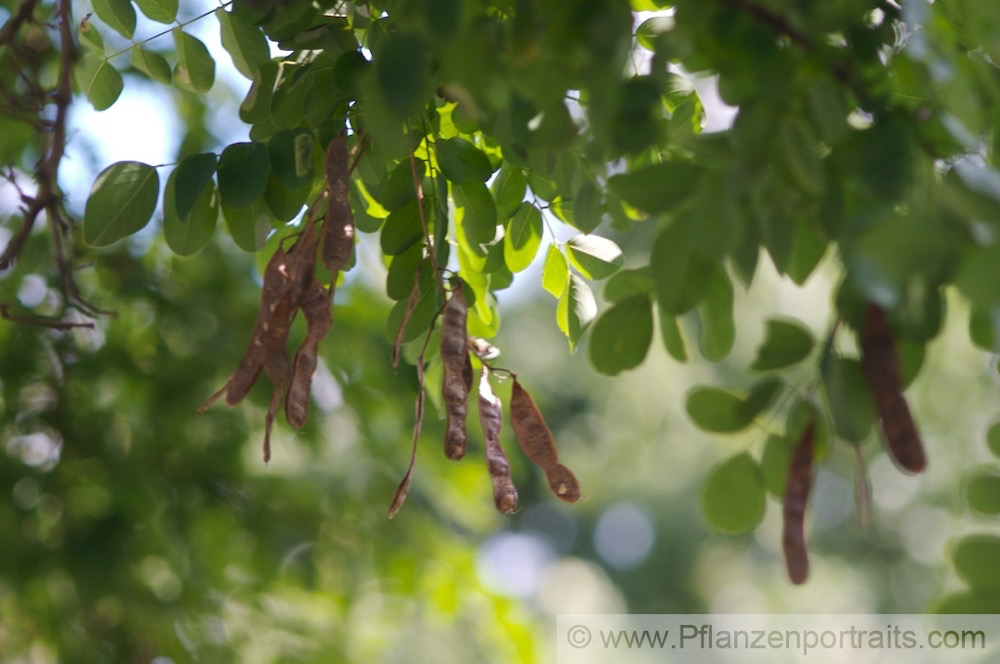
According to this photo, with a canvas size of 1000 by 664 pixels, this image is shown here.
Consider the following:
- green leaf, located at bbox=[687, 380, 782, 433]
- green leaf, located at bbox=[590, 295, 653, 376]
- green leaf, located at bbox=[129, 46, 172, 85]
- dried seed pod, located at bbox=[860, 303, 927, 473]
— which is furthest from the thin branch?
dried seed pod, located at bbox=[860, 303, 927, 473]

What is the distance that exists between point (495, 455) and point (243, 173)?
1.07ft

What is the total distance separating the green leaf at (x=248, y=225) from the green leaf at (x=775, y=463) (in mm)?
479

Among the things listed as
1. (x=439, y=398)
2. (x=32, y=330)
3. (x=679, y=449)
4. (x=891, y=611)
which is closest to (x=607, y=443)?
(x=679, y=449)

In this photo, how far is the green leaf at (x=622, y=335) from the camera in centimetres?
81

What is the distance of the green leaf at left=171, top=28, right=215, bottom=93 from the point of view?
1048mm

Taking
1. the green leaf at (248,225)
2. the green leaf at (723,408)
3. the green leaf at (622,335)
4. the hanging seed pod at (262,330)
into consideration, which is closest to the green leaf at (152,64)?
the green leaf at (248,225)

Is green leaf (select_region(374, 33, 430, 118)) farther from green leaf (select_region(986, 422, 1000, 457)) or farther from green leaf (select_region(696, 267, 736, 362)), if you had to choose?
green leaf (select_region(986, 422, 1000, 457))

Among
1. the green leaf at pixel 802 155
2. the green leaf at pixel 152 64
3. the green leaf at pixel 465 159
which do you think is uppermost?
the green leaf at pixel 152 64

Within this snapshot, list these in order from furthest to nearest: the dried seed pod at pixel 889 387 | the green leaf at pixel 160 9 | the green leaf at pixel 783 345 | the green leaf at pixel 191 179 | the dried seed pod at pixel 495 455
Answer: the green leaf at pixel 160 9 → the green leaf at pixel 191 179 → the dried seed pod at pixel 495 455 → the green leaf at pixel 783 345 → the dried seed pod at pixel 889 387

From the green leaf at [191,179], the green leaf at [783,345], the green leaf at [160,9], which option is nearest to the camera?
the green leaf at [783,345]

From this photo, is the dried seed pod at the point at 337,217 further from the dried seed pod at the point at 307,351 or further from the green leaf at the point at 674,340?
the green leaf at the point at 674,340

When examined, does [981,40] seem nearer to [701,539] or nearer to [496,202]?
[496,202]

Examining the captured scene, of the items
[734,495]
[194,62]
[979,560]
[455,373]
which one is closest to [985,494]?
[979,560]

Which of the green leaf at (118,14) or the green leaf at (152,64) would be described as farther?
the green leaf at (152,64)
